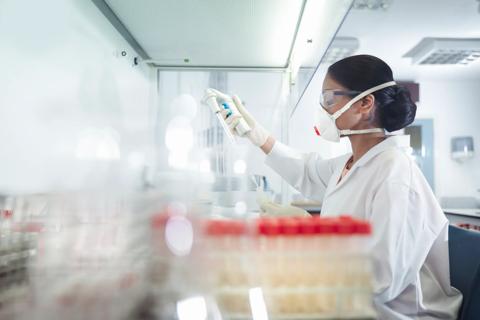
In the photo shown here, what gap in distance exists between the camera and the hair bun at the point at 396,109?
37.5 inches

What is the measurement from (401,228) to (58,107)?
100cm

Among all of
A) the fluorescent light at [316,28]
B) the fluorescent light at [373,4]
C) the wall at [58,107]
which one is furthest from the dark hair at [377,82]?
the fluorescent light at [373,4]

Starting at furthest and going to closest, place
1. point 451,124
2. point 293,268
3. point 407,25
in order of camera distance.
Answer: point 451,124
point 407,25
point 293,268

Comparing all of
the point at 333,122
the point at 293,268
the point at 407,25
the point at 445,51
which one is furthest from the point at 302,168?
the point at 445,51

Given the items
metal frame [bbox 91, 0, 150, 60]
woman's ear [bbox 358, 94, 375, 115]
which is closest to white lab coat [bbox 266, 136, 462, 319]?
woman's ear [bbox 358, 94, 375, 115]

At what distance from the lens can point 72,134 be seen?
2.32ft

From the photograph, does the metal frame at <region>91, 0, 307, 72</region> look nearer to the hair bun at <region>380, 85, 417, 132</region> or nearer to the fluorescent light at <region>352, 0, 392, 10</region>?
the hair bun at <region>380, 85, 417, 132</region>

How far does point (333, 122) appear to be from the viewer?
39.7 inches

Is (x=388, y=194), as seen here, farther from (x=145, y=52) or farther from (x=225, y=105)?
(x=145, y=52)

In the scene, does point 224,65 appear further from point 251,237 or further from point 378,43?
point 378,43

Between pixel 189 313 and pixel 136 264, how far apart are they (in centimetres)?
8

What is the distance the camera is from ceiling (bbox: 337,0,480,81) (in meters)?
2.73

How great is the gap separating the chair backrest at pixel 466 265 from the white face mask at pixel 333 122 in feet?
1.51

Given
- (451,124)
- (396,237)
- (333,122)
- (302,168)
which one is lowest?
(396,237)
